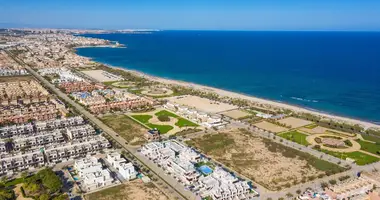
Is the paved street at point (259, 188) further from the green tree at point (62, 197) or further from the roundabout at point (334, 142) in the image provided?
the green tree at point (62, 197)

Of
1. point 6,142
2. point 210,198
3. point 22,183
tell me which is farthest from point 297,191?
point 6,142

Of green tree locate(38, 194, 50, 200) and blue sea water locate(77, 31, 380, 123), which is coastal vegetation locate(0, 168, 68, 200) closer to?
green tree locate(38, 194, 50, 200)

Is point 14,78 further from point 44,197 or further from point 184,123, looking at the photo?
point 44,197

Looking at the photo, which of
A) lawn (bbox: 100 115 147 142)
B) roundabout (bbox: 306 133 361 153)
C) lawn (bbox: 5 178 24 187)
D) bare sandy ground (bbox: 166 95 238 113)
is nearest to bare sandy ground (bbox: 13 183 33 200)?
lawn (bbox: 5 178 24 187)

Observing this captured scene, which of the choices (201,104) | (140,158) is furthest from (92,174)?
(201,104)

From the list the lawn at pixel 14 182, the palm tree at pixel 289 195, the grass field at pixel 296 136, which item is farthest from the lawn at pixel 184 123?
the lawn at pixel 14 182

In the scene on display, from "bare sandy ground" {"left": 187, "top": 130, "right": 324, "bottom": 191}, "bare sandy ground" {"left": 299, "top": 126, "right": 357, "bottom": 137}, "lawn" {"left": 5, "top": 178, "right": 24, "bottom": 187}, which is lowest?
"lawn" {"left": 5, "top": 178, "right": 24, "bottom": 187}
